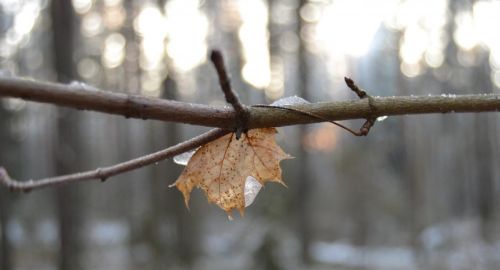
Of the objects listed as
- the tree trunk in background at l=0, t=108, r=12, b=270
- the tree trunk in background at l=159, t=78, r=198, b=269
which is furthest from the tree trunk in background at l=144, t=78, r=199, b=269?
the tree trunk in background at l=0, t=108, r=12, b=270

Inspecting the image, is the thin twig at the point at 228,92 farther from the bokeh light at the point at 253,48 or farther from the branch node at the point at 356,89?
the bokeh light at the point at 253,48

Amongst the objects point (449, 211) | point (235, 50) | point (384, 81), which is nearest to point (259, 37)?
point (235, 50)

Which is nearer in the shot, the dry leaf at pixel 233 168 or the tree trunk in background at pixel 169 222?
the dry leaf at pixel 233 168

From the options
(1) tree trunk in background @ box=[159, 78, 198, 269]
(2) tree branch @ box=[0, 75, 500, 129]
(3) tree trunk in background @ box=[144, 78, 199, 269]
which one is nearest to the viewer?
(2) tree branch @ box=[0, 75, 500, 129]

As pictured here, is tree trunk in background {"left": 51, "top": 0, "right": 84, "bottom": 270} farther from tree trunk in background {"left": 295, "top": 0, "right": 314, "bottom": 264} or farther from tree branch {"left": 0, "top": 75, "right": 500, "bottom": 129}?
tree branch {"left": 0, "top": 75, "right": 500, "bottom": 129}

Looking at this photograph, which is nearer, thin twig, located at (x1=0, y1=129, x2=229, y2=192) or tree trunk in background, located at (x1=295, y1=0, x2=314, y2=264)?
thin twig, located at (x1=0, y1=129, x2=229, y2=192)

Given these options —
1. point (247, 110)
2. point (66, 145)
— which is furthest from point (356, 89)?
point (66, 145)

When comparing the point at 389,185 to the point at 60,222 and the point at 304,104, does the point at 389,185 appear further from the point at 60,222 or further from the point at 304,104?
the point at 304,104

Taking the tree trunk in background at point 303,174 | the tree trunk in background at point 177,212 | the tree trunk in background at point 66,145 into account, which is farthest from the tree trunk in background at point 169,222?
the tree trunk in background at point 66,145
